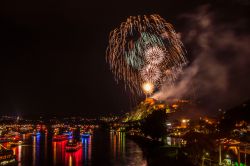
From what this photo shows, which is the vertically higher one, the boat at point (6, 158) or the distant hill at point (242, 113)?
the distant hill at point (242, 113)

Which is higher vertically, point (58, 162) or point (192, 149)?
point (192, 149)

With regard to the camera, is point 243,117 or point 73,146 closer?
point 243,117

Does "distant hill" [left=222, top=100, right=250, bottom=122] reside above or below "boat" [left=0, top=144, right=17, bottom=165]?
above

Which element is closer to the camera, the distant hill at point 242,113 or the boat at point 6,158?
the distant hill at point 242,113

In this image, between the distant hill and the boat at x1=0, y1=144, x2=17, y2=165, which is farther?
the boat at x1=0, y1=144, x2=17, y2=165

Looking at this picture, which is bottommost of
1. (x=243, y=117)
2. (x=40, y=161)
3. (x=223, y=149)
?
(x=40, y=161)

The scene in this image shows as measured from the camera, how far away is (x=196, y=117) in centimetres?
7762

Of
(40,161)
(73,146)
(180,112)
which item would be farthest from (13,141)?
(180,112)

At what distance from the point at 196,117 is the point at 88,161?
4040 centimetres

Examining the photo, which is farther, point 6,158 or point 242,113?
point 6,158

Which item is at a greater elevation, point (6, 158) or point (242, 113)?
point (242, 113)

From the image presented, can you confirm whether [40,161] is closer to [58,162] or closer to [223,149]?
[58,162]

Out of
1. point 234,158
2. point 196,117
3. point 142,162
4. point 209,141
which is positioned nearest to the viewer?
Answer: point 234,158

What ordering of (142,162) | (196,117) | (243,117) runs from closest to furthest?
(243,117) < (142,162) < (196,117)
